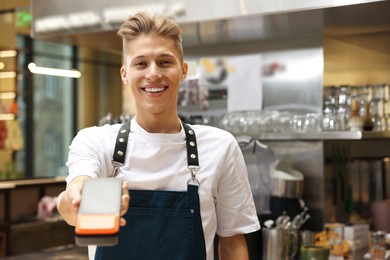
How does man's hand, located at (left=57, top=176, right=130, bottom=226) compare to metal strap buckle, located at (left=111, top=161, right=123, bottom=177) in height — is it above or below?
below

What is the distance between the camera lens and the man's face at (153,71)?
164 centimetres

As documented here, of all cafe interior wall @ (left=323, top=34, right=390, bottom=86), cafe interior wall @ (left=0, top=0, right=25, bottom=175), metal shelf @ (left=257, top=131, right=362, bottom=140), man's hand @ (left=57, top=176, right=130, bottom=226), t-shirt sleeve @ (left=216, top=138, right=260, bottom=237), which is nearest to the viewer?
man's hand @ (left=57, top=176, right=130, bottom=226)

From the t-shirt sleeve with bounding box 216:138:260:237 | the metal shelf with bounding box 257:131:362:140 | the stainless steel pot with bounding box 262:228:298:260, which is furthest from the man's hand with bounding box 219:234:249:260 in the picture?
the metal shelf with bounding box 257:131:362:140

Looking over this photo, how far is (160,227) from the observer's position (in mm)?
1673

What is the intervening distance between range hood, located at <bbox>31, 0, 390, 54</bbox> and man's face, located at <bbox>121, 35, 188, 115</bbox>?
1.15 meters

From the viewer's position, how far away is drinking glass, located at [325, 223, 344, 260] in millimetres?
2936

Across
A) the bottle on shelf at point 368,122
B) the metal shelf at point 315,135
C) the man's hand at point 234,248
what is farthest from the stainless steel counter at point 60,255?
the bottle on shelf at point 368,122

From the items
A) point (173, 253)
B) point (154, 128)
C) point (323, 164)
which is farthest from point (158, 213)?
point (323, 164)

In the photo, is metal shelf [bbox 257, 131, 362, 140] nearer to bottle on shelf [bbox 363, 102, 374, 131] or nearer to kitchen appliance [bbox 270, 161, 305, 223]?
kitchen appliance [bbox 270, 161, 305, 223]

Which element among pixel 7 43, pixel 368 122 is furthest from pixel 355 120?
pixel 7 43

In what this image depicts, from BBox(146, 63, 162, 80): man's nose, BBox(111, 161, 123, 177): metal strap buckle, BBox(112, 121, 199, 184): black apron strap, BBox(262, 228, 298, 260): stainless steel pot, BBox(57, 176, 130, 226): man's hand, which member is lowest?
BBox(262, 228, 298, 260): stainless steel pot

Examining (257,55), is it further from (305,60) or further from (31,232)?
(31,232)

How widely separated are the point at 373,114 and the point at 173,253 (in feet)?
6.33

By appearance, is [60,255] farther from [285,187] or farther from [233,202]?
[233,202]
